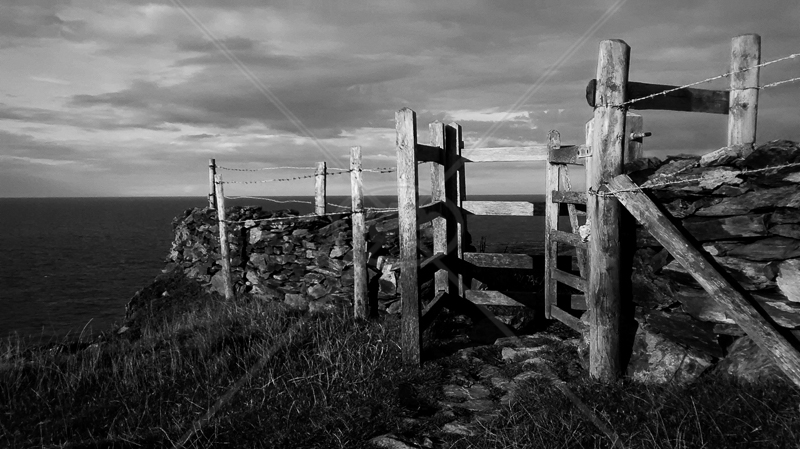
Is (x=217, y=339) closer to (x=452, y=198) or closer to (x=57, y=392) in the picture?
(x=57, y=392)

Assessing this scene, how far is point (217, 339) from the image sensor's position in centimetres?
707

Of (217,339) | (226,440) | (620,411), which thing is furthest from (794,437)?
(217,339)

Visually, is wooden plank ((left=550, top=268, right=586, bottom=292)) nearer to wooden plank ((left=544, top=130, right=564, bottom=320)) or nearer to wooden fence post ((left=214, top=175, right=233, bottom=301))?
wooden plank ((left=544, top=130, right=564, bottom=320))

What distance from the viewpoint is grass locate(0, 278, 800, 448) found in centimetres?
435

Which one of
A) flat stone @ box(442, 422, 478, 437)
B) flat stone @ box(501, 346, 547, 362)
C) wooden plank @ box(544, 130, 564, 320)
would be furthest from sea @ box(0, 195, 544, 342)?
flat stone @ box(442, 422, 478, 437)

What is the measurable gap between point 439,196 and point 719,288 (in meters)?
4.16

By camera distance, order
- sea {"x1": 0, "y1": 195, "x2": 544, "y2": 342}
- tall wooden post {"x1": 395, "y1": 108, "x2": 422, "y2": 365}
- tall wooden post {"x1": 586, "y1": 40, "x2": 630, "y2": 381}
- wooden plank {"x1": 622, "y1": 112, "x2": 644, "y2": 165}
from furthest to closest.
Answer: sea {"x1": 0, "y1": 195, "x2": 544, "y2": 342}, tall wooden post {"x1": 395, "y1": 108, "x2": 422, "y2": 365}, wooden plank {"x1": 622, "y1": 112, "x2": 644, "y2": 165}, tall wooden post {"x1": 586, "y1": 40, "x2": 630, "y2": 381}

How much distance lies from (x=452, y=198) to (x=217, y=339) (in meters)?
3.71

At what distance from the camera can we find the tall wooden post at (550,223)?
7.87m

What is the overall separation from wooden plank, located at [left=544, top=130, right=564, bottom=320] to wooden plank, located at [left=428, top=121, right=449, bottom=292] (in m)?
1.41

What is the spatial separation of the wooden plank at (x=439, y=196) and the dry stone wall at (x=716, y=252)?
2855mm

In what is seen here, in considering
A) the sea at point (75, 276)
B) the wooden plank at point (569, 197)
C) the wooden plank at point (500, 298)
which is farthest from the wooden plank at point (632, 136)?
the sea at point (75, 276)

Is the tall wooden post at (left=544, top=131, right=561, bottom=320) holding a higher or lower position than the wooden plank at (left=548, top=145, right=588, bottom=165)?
lower

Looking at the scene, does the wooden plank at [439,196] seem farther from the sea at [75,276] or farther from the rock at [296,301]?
the rock at [296,301]
